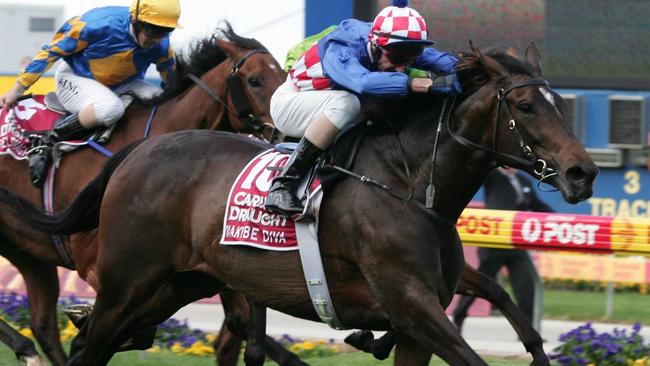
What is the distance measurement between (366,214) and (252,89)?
1953mm

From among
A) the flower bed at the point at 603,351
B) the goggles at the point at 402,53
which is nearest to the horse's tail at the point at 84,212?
the goggles at the point at 402,53

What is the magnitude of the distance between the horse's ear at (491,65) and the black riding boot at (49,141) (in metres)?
2.76

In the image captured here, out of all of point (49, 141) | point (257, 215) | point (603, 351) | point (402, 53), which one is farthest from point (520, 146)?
point (49, 141)

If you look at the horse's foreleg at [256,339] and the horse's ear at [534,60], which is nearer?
the horse's ear at [534,60]

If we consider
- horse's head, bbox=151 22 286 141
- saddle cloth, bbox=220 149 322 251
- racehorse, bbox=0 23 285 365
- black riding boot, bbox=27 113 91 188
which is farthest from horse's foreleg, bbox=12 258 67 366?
saddle cloth, bbox=220 149 322 251

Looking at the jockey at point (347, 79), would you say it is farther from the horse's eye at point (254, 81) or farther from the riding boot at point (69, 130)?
the riding boot at point (69, 130)

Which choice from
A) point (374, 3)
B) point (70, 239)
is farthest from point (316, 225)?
point (374, 3)

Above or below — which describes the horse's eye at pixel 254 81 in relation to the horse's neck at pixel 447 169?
below

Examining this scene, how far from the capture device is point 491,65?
17.4ft

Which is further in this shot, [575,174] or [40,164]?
[40,164]

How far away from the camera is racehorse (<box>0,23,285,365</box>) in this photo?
23.7 feet

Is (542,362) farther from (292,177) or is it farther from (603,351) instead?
(292,177)

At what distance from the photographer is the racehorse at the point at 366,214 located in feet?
17.1

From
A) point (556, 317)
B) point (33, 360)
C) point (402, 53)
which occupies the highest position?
point (402, 53)
